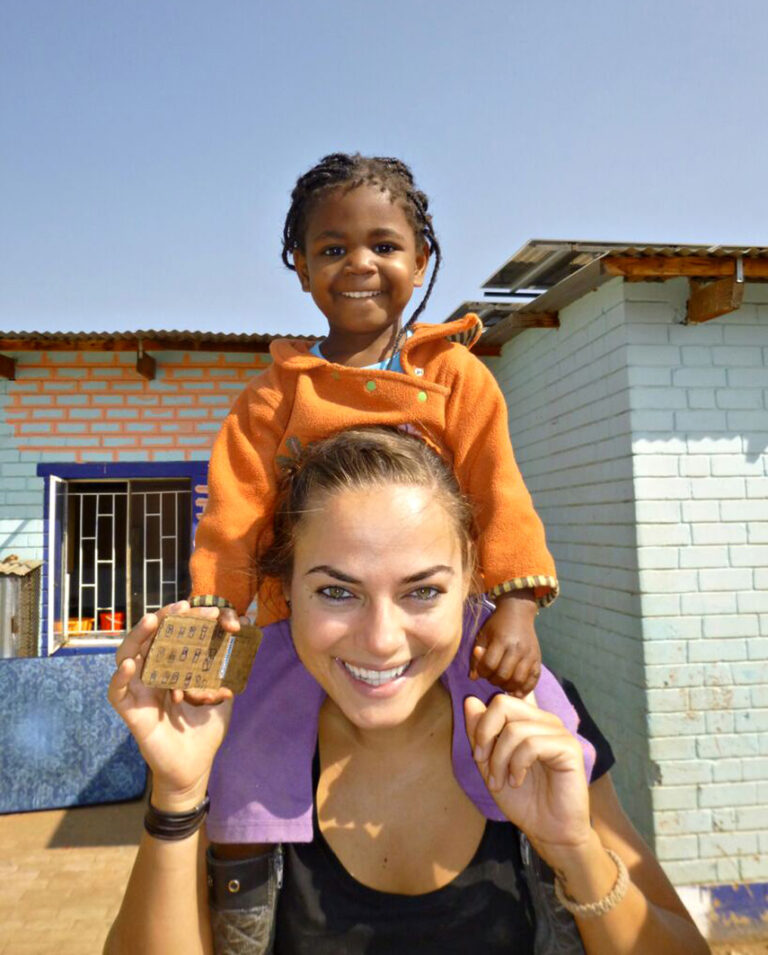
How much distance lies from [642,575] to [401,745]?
3.19 m

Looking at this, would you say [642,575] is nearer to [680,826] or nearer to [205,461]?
[680,826]

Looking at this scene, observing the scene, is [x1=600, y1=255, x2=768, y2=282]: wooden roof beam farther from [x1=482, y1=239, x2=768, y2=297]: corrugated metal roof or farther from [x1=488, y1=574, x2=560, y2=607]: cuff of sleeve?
[x1=488, y1=574, x2=560, y2=607]: cuff of sleeve

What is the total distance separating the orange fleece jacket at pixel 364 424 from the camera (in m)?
1.70

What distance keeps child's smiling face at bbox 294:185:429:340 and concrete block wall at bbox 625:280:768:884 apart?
9.63 ft

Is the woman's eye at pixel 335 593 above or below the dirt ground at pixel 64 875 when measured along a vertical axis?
above

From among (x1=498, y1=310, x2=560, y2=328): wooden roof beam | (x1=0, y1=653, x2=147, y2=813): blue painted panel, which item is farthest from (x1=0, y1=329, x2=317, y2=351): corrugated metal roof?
(x1=0, y1=653, x2=147, y2=813): blue painted panel

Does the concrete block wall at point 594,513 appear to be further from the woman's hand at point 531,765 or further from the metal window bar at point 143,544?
the metal window bar at point 143,544

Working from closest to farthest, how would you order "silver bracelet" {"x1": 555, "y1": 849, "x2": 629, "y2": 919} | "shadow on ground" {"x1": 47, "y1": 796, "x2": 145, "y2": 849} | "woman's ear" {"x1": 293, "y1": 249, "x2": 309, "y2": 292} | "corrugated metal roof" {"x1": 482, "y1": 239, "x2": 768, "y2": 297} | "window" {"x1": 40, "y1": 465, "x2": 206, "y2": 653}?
"silver bracelet" {"x1": 555, "y1": 849, "x2": 629, "y2": 919}, "woman's ear" {"x1": 293, "y1": 249, "x2": 309, "y2": 292}, "shadow on ground" {"x1": 47, "y1": 796, "x2": 145, "y2": 849}, "corrugated metal roof" {"x1": 482, "y1": 239, "x2": 768, "y2": 297}, "window" {"x1": 40, "y1": 465, "x2": 206, "y2": 653}

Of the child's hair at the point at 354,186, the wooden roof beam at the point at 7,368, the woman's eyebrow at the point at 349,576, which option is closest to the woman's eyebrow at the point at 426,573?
the woman's eyebrow at the point at 349,576

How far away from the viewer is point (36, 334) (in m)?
6.41

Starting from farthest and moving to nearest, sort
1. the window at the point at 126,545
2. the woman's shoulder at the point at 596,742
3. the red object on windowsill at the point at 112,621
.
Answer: the red object on windowsill at the point at 112,621 → the window at the point at 126,545 → the woman's shoulder at the point at 596,742

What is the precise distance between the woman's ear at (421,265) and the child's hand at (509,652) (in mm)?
1127

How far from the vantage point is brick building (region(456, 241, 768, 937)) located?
4.30 metres

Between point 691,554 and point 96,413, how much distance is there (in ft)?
19.8
